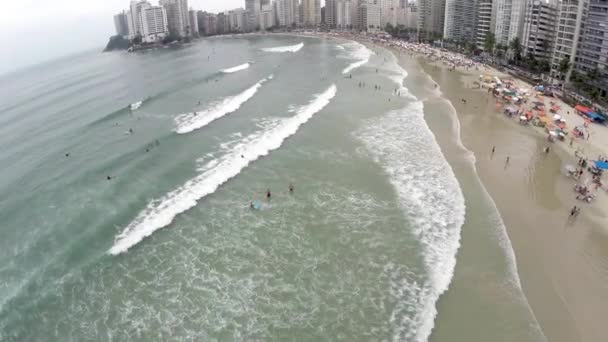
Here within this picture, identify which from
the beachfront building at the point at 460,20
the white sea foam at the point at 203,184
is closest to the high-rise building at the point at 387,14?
the beachfront building at the point at 460,20

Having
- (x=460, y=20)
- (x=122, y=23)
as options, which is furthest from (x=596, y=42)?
(x=122, y=23)

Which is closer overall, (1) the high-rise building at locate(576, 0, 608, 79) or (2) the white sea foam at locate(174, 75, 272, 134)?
(2) the white sea foam at locate(174, 75, 272, 134)

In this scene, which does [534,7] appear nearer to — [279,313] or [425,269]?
[425,269]

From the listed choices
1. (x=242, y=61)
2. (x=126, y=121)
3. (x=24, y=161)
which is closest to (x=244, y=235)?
(x=24, y=161)

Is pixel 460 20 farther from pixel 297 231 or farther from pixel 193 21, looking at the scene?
pixel 193 21

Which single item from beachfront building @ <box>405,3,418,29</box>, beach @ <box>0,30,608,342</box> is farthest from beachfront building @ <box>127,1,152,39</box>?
beach @ <box>0,30,608,342</box>

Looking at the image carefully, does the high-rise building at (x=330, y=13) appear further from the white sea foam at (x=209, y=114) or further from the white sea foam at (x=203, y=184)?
the white sea foam at (x=203, y=184)

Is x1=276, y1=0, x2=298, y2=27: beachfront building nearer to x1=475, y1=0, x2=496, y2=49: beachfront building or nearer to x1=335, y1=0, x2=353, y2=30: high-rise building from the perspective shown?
x1=335, y1=0, x2=353, y2=30: high-rise building
